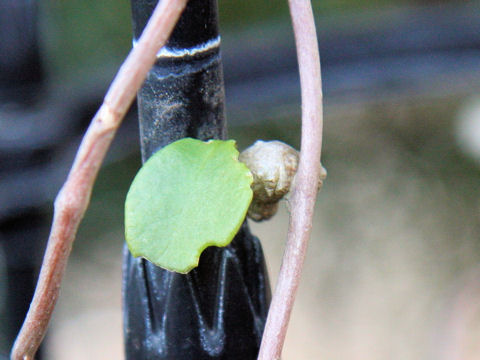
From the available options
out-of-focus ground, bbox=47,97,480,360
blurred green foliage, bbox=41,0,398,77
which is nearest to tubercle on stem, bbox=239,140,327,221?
blurred green foliage, bbox=41,0,398,77

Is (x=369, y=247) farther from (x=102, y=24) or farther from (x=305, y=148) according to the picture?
(x=305, y=148)

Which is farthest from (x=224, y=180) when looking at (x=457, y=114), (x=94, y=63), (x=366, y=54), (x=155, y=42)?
(x=457, y=114)

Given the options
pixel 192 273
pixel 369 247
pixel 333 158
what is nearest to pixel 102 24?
pixel 333 158

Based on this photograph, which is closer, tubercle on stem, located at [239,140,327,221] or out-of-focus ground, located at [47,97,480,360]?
tubercle on stem, located at [239,140,327,221]

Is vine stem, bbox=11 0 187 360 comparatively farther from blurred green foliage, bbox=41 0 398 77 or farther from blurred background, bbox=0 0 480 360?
blurred green foliage, bbox=41 0 398 77

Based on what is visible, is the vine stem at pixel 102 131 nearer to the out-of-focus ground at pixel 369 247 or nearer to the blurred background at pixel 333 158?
the blurred background at pixel 333 158

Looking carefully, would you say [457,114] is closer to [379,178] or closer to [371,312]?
[379,178]
